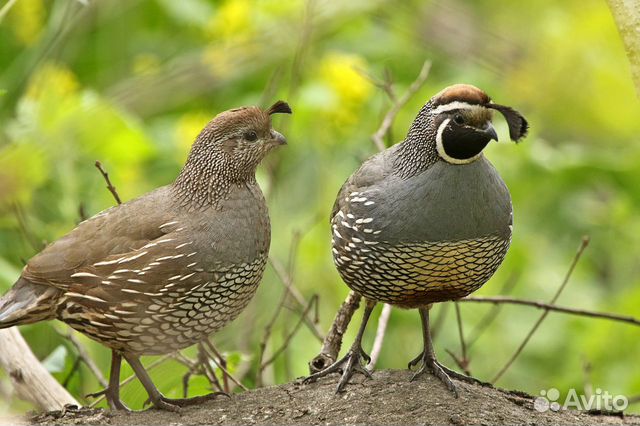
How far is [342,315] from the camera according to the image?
4137mm

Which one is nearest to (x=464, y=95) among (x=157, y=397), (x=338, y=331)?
(x=338, y=331)

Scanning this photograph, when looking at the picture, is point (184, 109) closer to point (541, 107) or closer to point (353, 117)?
point (353, 117)

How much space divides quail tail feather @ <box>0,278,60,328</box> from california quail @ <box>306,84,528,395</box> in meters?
0.99

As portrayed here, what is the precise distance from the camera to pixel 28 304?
3625mm

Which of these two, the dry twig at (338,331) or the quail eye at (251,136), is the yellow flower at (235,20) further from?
the quail eye at (251,136)

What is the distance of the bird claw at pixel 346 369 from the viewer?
368 centimetres

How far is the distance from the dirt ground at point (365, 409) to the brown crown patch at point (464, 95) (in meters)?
0.93

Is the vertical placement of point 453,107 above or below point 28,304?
above

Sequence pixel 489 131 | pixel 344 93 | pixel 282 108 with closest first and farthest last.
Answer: pixel 489 131 → pixel 282 108 → pixel 344 93

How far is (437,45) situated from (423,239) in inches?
26.5

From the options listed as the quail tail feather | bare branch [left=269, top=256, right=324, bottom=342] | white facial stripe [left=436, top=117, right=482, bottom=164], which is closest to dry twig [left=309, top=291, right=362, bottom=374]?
bare branch [left=269, top=256, right=324, bottom=342]

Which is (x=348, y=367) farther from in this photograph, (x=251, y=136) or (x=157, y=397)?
(x=251, y=136)

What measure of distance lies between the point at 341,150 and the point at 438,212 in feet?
8.72

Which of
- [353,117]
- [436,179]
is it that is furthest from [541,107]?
[436,179]
